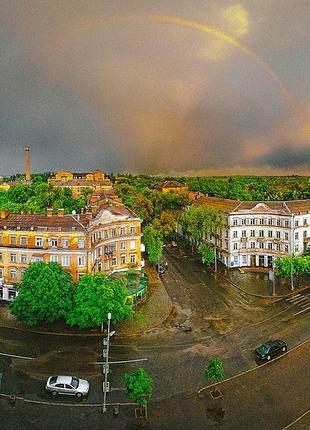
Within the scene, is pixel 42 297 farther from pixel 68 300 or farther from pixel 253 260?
pixel 253 260

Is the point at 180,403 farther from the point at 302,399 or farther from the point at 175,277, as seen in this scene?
the point at 175,277

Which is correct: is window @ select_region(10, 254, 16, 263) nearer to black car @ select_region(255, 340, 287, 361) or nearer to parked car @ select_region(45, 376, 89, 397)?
parked car @ select_region(45, 376, 89, 397)

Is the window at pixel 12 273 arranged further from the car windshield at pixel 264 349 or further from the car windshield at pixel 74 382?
the car windshield at pixel 264 349

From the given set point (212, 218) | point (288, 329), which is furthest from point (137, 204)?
point (288, 329)

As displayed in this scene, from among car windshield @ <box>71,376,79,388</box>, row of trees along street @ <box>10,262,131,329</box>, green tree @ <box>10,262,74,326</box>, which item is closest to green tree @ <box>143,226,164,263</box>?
row of trees along street @ <box>10,262,131,329</box>

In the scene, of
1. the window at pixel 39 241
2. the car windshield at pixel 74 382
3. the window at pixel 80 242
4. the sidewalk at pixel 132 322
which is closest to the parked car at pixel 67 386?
the car windshield at pixel 74 382

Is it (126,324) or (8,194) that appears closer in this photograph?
(126,324)
